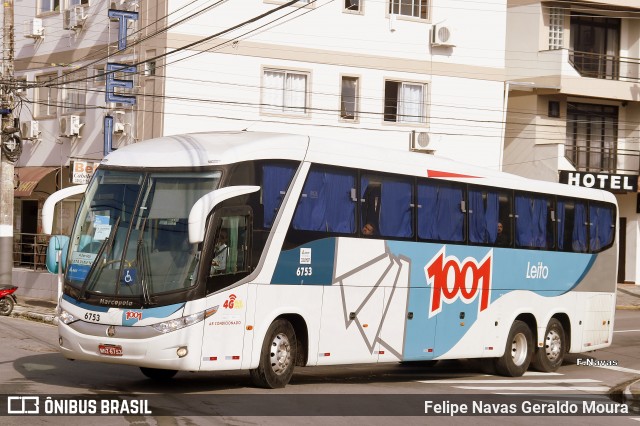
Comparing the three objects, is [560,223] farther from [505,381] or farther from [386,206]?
[386,206]

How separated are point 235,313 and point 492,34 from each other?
24694 millimetres

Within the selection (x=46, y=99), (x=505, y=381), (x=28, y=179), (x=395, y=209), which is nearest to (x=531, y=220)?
(x=505, y=381)

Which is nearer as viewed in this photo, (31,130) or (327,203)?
(327,203)

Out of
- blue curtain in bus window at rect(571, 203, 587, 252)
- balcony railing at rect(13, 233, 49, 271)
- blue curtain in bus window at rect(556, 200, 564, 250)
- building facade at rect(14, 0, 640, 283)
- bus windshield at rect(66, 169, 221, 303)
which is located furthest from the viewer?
balcony railing at rect(13, 233, 49, 271)

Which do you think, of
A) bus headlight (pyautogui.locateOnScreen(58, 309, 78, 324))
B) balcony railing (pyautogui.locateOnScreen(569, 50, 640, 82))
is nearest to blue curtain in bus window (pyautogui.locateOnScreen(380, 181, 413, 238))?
bus headlight (pyautogui.locateOnScreen(58, 309, 78, 324))

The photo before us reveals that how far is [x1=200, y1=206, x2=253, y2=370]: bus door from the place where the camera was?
553 inches

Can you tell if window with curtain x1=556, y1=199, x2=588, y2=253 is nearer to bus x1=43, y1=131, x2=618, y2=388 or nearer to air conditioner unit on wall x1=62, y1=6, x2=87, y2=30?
bus x1=43, y1=131, x2=618, y2=388

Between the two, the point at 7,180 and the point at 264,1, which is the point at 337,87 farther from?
the point at 7,180

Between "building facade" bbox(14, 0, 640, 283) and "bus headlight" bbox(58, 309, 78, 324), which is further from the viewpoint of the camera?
"building facade" bbox(14, 0, 640, 283)

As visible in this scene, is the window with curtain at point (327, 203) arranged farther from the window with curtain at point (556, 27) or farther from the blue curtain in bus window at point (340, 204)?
the window with curtain at point (556, 27)

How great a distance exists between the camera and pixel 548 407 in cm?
1557

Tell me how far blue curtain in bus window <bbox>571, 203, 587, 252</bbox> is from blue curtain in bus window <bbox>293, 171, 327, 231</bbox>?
7.83 m

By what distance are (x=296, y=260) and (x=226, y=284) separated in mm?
1512

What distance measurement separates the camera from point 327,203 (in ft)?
52.7
